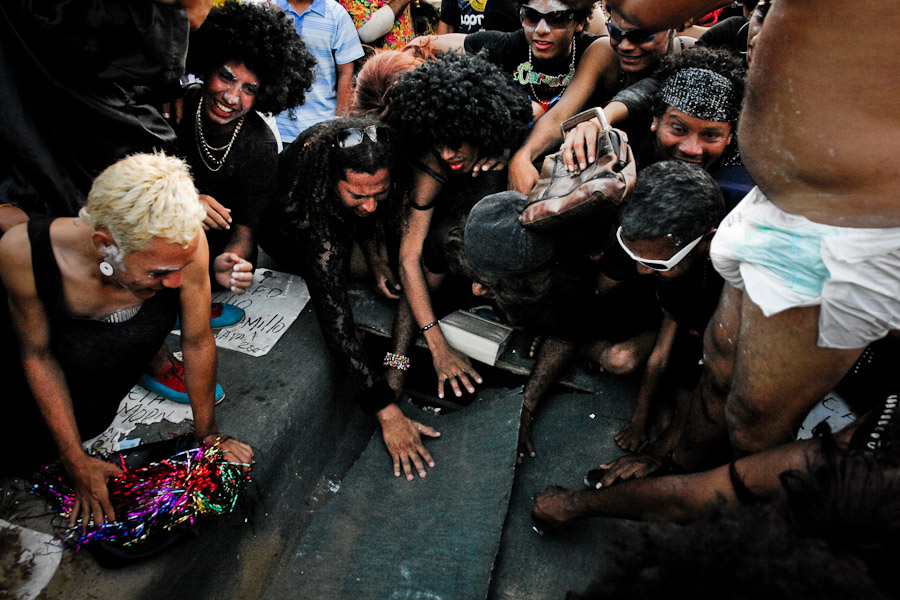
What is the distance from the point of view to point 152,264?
1.81 metres

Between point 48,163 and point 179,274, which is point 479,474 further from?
point 48,163

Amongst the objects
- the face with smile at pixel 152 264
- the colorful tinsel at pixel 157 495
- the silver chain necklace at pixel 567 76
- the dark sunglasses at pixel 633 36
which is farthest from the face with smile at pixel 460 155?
the colorful tinsel at pixel 157 495

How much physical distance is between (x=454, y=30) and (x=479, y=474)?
3776 mm

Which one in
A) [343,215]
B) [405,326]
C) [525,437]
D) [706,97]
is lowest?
[525,437]

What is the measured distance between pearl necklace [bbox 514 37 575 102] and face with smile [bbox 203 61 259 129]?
144cm

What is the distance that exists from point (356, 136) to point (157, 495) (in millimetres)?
1651

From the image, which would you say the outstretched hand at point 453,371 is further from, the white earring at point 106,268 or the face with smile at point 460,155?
the white earring at point 106,268

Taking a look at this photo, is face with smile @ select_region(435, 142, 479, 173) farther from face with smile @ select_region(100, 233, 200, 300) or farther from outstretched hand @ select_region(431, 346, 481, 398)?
face with smile @ select_region(100, 233, 200, 300)

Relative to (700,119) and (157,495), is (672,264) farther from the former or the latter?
(157,495)

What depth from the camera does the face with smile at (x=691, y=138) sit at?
2.44 m

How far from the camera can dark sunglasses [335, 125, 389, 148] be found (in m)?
2.59

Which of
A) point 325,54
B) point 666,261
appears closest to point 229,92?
point 325,54

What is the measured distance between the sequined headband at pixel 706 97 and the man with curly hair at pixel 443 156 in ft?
2.45

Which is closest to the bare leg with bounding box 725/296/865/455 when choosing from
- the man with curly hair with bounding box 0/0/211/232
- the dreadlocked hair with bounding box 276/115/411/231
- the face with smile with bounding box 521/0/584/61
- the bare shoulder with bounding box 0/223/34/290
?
the dreadlocked hair with bounding box 276/115/411/231
